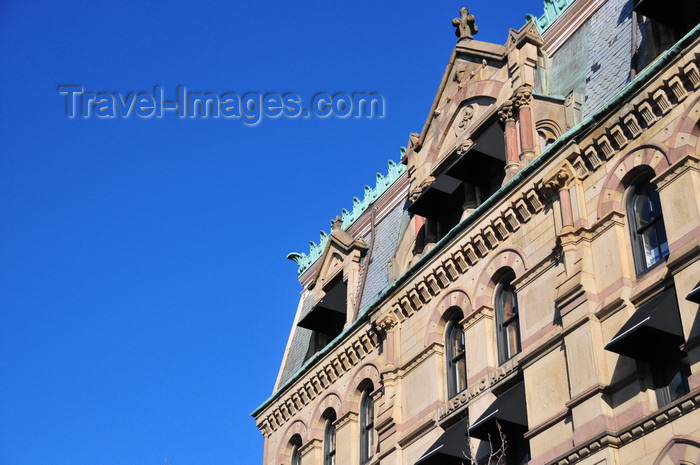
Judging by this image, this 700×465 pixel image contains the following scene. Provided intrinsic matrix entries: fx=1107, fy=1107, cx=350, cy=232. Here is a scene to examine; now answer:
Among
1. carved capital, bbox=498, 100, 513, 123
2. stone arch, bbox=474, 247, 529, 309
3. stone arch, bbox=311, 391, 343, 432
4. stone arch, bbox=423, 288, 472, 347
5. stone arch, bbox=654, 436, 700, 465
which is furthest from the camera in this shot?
stone arch, bbox=311, 391, 343, 432

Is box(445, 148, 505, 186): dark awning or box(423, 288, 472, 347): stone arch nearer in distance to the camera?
box(423, 288, 472, 347): stone arch

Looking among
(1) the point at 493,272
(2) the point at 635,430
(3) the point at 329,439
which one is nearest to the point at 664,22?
(1) the point at 493,272

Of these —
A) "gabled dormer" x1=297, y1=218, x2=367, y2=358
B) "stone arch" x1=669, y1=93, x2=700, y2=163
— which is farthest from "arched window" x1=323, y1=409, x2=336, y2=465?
"stone arch" x1=669, y1=93, x2=700, y2=163

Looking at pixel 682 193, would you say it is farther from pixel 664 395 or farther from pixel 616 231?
pixel 664 395

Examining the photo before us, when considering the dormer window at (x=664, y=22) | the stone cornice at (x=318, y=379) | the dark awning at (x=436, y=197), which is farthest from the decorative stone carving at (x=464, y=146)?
the dormer window at (x=664, y=22)

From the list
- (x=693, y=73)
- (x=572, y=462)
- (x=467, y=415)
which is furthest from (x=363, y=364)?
(x=693, y=73)

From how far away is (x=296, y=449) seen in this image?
111 feet

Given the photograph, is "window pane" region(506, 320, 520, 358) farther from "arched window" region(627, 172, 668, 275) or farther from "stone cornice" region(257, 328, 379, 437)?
"stone cornice" region(257, 328, 379, 437)

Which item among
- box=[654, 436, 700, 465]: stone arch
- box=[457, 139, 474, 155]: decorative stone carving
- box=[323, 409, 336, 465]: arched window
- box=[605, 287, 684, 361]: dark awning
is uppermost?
box=[457, 139, 474, 155]: decorative stone carving

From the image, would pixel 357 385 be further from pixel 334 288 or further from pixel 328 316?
pixel 334 288

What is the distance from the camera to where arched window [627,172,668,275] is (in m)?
22.2

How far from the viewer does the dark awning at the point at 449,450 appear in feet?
80.8

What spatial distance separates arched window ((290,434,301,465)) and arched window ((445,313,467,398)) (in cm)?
769

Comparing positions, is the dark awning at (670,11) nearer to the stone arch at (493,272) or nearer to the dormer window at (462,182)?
the dormer window at (462,182)
